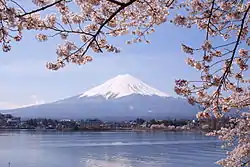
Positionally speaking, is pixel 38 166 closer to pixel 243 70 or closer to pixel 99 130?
pixel 243 70

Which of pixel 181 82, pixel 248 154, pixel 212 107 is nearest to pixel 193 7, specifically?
pixel 181 82

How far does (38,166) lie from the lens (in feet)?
44.4

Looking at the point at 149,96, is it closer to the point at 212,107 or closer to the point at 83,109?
the point at 83,109

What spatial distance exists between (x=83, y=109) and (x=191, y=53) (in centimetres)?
8713

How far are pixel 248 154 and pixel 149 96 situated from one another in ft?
303

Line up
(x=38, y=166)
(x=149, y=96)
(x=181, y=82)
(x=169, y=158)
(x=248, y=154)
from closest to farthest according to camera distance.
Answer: (x=181, y=82) → (x=248, y=154) → (x=38, y=166) → (x=169, y=158) → (x=149, y=96)

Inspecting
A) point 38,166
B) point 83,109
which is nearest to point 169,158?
point 38,166

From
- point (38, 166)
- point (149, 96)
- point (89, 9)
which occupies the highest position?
point (149, 96)

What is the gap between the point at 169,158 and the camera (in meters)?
16.1

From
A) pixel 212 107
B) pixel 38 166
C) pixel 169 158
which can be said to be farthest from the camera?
pixel 169 158

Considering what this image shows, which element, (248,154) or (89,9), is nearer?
(89,9)

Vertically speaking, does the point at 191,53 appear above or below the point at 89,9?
below

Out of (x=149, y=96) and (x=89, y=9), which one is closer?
(x=89, y=9)

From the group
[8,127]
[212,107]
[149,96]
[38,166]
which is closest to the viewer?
[212,107]
